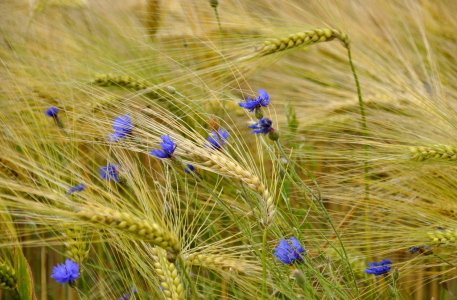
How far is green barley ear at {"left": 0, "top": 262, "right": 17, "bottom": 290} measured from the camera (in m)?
1.06

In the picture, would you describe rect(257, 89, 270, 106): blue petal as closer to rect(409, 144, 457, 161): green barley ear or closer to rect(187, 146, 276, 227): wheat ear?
rect(187, 146, 276, 227): wheat ear

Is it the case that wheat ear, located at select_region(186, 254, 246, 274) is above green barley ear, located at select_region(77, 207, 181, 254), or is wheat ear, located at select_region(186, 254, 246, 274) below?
below

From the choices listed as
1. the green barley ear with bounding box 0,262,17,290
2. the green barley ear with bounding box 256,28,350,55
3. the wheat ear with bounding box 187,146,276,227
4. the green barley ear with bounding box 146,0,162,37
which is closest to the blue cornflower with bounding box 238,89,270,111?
the wheat ear with bounding box 187,146,276,227

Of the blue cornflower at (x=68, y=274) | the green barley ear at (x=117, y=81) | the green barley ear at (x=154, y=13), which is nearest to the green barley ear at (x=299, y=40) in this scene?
the green barley ear at (x=117, y=81)

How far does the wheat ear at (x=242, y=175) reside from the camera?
2.75 feet

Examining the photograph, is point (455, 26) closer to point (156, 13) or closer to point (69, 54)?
point (156, 13)

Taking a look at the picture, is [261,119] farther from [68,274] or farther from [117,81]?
[117,81]

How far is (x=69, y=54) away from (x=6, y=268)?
2.45 ft

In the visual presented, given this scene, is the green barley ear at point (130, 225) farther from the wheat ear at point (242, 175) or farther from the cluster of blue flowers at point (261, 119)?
the cluster of blue flowers at point (261, 119)

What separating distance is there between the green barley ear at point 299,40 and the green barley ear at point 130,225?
0.68 meters

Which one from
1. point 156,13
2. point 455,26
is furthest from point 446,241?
point 156,13

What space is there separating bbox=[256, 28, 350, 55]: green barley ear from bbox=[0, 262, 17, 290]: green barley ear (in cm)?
73

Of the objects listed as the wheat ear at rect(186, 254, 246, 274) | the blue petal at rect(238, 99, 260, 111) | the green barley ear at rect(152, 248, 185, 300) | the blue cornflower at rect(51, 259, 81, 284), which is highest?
the blue petal at rect(238, 99, 260, 111)

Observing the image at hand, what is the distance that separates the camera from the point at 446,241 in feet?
3.34
